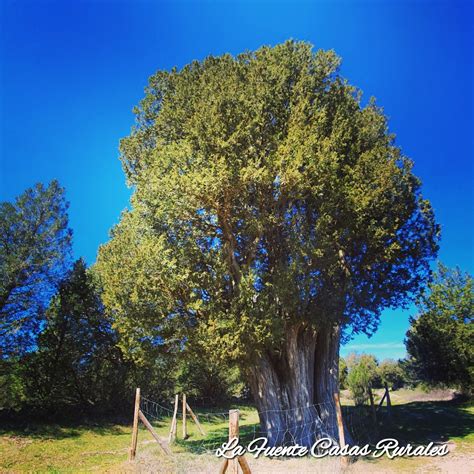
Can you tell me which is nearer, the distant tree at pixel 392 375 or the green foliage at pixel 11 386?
the green foliage at pixel 11 386

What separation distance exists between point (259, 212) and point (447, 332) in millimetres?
20264

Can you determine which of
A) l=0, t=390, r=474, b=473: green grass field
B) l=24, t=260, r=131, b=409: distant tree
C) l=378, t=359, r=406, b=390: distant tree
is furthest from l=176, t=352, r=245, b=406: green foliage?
l=378, t=359, r=406, b=390: distant tree

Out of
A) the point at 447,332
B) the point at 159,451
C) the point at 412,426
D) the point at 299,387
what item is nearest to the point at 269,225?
the point at 299,387

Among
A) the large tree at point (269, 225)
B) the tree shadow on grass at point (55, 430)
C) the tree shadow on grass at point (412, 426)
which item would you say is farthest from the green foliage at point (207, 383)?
the large tree at point (269, 225)

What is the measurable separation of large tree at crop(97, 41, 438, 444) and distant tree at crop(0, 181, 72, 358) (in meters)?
7.60

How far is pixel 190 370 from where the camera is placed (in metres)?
30.1

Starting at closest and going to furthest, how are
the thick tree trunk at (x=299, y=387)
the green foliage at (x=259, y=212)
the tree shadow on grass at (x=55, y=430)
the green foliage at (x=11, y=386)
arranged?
the green foliage at (x=259, y=212), the thick tree trunk at (x=299, y=387), the tree shadow on grass at (x=55, y=430), the green foliage at (x=11, y=386)

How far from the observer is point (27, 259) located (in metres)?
17.8

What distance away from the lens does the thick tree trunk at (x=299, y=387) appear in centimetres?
Answer: 1196

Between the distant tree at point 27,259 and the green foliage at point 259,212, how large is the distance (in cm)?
778

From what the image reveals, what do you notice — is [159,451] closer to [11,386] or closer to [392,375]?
[11,386]

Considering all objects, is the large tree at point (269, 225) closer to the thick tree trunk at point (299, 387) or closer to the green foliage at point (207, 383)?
the thick tree trunk at point (299, 387)

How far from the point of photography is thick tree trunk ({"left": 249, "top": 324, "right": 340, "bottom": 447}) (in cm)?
1196

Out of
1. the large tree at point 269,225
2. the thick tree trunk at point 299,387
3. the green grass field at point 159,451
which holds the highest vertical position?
the large tree at point 269,225
